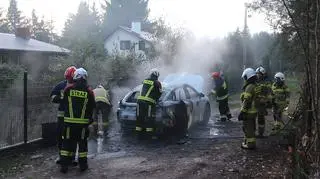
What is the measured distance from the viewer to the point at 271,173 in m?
7.43

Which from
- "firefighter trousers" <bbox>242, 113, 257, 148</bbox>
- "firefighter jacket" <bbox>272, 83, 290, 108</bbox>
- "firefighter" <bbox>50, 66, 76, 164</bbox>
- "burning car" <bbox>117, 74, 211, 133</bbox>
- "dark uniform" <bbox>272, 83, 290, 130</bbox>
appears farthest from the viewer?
"firefighter jacket" <bbox>272, 83, 290, 108</bbox>

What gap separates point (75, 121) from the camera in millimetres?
7820

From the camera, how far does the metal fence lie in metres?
9.23

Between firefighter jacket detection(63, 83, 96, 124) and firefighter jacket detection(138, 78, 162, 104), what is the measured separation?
113 inches

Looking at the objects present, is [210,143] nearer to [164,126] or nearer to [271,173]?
[164,126]

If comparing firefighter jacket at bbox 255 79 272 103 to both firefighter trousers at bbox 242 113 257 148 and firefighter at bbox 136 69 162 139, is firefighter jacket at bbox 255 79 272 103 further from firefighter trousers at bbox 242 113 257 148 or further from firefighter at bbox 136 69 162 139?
firefighter at bbox 136 69 162 139

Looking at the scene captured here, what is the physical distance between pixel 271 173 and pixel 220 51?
2332 cm

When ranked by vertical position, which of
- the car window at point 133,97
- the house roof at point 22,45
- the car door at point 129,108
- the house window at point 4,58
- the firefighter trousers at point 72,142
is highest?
the house roof at point 22,45

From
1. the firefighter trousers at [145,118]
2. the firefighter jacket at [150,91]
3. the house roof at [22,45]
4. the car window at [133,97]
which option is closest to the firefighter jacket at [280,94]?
the firefighter jacket at [150,91]

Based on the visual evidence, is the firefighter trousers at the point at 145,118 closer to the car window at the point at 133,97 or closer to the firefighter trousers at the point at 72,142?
the car window at the point at 133,97

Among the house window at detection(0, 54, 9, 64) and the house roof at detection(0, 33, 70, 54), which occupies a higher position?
the house roof at detection(0, 33, 70, 54)

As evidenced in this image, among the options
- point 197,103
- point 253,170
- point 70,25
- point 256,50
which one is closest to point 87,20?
point 70,25

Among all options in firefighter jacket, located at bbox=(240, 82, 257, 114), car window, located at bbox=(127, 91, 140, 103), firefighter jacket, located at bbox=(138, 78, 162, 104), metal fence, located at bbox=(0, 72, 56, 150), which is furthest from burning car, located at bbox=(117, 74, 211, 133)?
firefighter jacket, located at bbox=(240, 82, 257, 114)

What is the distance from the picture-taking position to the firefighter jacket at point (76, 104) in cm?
783
